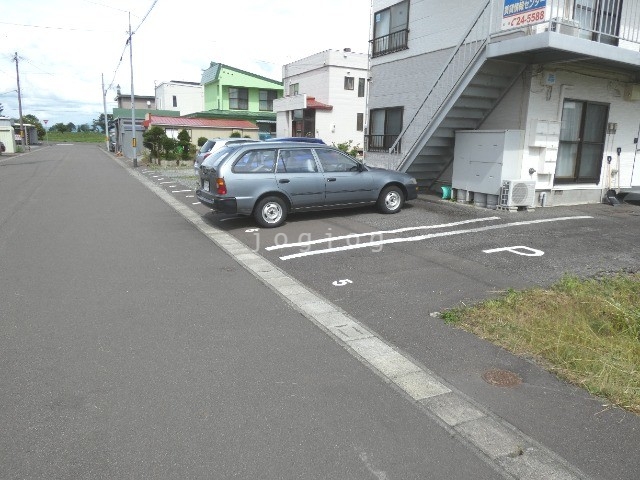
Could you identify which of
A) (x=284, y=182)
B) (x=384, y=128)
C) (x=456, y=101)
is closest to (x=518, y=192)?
(x=456, y=101)

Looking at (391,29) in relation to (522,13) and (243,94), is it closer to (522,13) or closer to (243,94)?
(522,13)

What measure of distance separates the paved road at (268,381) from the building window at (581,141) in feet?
17.9

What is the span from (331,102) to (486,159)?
22.1 metres

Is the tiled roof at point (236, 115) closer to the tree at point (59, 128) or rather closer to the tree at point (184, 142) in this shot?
the tree at point (184, 142)

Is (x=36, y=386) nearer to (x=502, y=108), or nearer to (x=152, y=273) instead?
(x=152, y=273)

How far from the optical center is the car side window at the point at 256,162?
940 centimetres

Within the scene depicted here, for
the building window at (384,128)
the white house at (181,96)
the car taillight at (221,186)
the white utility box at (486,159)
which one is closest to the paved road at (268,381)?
the car taillight at (221,186)

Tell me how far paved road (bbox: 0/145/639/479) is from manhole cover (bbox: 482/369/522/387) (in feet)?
0.26

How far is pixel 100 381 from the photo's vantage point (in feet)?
12.1

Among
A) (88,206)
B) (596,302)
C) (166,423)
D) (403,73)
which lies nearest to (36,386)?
(166,423)

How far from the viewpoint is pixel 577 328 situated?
14.7ft

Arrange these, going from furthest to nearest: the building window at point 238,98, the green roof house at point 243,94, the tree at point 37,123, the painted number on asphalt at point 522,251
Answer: the tree at point 37,123 → the building window at point 238,98 → the green roof house at point 243,94 → the painted number on asphalt at point 522,251

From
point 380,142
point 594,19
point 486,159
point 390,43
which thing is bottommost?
point 486,159

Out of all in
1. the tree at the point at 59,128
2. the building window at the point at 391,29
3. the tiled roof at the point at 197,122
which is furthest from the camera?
the tree at the point at 59,128
